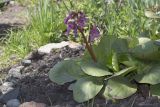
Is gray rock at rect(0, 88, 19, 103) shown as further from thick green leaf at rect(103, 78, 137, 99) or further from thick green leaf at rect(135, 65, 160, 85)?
thick green leaf at rect(135, 65, 160, 85)

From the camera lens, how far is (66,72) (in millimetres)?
3604

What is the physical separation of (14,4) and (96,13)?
8.11 feet

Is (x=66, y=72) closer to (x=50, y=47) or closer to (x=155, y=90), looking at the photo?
(x=155, y=90)

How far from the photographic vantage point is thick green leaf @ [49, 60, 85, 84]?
355 cm

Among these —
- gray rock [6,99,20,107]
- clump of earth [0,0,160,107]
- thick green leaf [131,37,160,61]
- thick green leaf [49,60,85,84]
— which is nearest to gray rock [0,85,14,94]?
clump of earth [0,0,160,107]

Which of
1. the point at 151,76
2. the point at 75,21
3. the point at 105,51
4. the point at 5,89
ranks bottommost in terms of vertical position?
the point at 5,89

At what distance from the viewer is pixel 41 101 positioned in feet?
11.7

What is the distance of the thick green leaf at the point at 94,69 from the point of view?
337 centimetres

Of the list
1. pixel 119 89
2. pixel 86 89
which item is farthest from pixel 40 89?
pixel 119 89

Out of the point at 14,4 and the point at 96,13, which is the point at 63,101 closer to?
the point at 96,13

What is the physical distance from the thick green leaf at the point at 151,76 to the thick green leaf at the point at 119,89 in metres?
0.08

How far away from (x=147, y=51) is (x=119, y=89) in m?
0.35

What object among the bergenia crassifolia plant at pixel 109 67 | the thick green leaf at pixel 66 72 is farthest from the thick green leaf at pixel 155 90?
the thick green leaf at pixel 66 72

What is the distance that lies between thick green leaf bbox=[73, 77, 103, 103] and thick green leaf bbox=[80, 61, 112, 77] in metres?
0.09
